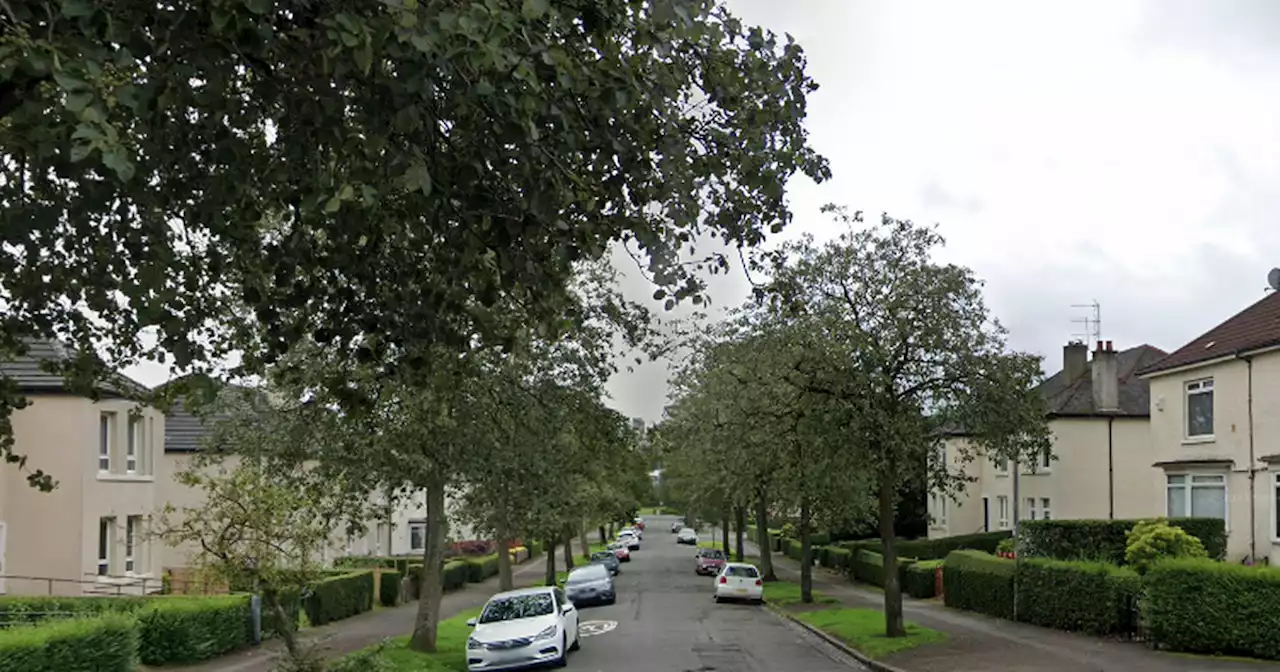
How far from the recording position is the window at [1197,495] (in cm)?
3050

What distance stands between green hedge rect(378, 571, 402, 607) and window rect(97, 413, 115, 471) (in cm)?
1099

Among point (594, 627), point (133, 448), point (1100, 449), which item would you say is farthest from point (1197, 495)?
point (133, 448)

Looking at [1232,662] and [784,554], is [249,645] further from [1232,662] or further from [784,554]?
[784,554]

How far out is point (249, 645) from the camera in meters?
26.4

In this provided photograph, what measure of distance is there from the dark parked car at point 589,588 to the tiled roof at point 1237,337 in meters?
17.8

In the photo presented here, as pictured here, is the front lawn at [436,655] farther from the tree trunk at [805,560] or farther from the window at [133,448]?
the tree trunk at [805,560]

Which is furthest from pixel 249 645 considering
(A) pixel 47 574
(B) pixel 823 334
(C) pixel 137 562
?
(B) pixel 823 334

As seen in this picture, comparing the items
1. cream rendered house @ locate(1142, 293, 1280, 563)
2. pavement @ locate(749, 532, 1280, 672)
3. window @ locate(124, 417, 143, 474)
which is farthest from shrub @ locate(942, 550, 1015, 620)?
window @ locate(124, 417, 143, 474)

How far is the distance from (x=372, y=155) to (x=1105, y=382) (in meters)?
41.7

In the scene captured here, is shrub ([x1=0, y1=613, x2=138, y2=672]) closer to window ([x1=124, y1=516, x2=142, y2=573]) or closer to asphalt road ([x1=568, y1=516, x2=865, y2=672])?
asphalt road ([x1=568, y1=516, x2=865, y2=672])

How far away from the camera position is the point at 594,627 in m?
Answer: 31.4

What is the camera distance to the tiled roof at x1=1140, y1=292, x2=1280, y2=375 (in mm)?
28844

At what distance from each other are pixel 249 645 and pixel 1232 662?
63.0 feet

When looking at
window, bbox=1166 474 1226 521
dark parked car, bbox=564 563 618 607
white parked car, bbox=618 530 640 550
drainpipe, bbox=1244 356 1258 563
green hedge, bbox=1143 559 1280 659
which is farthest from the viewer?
white parked car, bbox=618 530 640 550
